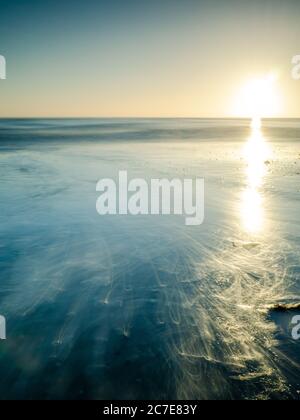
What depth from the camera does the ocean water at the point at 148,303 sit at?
10.7 ft

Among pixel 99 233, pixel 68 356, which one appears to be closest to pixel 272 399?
pixel 68 356

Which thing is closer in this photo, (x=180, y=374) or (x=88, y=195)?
(x=180, y=374)

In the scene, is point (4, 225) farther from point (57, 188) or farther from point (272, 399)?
point (272, 399)

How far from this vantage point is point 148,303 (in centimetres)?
453

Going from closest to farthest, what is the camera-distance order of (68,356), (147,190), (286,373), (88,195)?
1. (286,373)
2. (68,356)
3. (88,195)
4. (147,190)

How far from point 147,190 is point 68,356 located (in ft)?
25.7

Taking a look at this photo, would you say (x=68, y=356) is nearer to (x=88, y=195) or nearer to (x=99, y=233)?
(x=99, y=233)

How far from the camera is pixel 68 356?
357cm

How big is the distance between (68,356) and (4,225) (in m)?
4.91

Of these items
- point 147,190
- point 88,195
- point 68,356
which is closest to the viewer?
point 68,356

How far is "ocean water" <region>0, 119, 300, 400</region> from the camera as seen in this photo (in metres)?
3.27

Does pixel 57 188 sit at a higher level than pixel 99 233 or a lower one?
higher

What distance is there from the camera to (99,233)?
705cm
